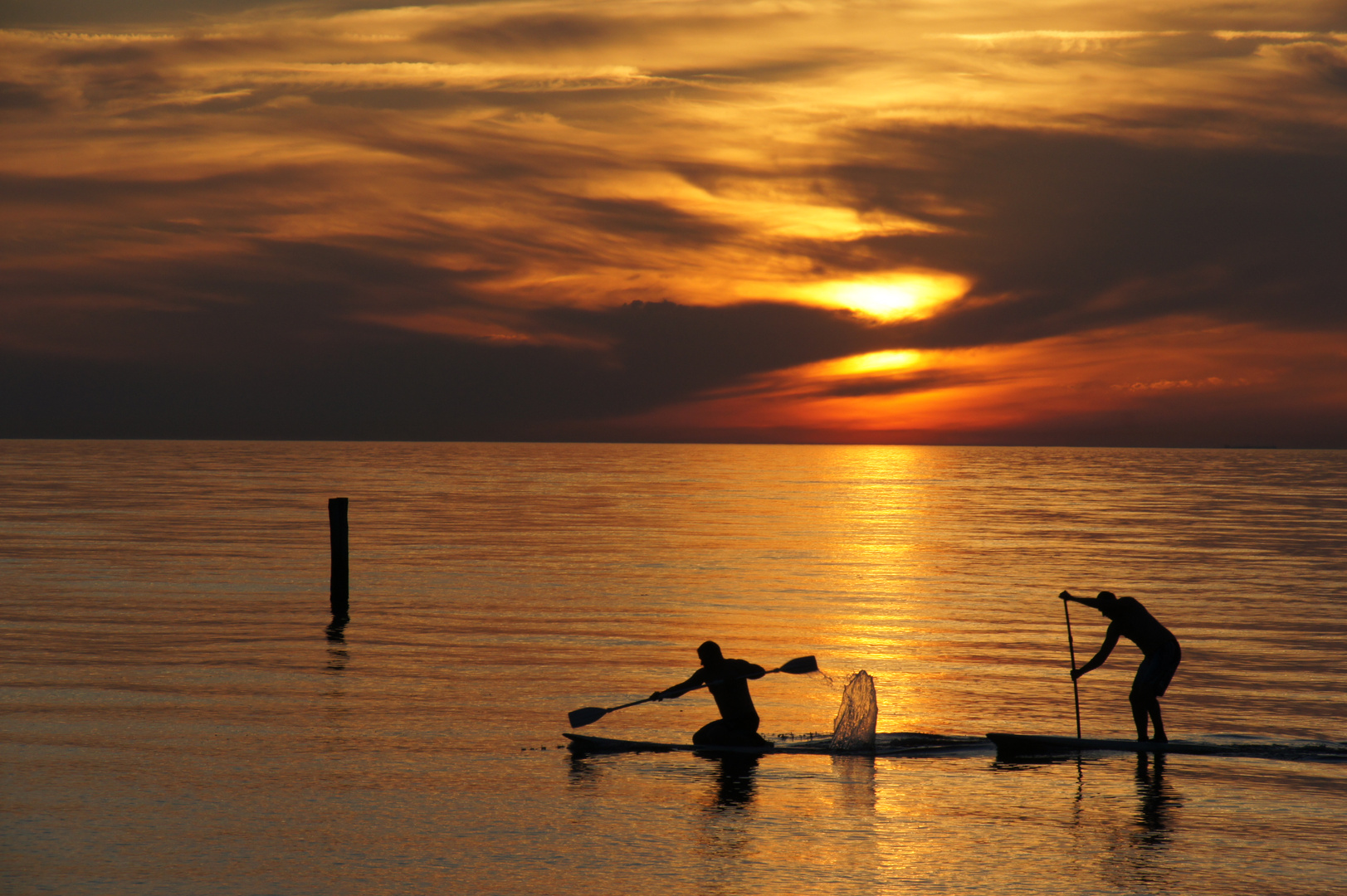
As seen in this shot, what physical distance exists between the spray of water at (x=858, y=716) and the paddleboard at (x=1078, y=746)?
5.38 feet

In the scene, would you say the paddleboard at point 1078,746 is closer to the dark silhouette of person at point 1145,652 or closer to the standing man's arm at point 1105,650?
the dark silhouette of person at point 1145,652

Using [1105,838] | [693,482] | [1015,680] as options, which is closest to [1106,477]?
[693,482]

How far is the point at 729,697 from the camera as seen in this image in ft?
51.6

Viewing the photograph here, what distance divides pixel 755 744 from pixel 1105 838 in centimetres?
501

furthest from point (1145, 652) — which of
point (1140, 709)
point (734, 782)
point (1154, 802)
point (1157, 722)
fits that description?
point (734, 782)

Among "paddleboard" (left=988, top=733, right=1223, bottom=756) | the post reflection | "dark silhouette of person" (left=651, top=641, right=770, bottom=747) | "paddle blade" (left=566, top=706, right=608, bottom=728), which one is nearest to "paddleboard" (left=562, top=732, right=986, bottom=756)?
"dark silhouette of person" (left=651, top=641, right=770, bottom=747)

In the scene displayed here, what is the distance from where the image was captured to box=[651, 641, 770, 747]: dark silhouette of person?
51.2 ft

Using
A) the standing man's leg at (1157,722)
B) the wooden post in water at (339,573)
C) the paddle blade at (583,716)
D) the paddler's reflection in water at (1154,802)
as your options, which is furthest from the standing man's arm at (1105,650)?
the wooden post in water at (339,573)

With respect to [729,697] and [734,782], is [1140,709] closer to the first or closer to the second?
[729,697]

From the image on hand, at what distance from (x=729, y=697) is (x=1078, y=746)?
4.91 metres

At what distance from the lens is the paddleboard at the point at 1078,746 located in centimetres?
1574

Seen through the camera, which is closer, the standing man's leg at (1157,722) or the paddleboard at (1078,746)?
the paddleboard at (1078,746)

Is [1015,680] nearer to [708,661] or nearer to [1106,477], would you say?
[708,661]

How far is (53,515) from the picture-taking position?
58.2 metres
